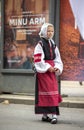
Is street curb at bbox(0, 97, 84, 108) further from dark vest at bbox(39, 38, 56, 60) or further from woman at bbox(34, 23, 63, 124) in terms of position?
dark vest at bbox(39, 38, 56, 60)

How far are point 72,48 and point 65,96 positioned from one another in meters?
1.28

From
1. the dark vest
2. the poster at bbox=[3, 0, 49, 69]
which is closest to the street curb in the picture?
the poster at bbox=[3, 0, 49, 69]

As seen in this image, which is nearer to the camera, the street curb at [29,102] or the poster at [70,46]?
the street curb at [29,102]

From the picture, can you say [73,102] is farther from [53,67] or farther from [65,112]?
[53,67]

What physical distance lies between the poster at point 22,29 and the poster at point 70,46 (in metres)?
0.51

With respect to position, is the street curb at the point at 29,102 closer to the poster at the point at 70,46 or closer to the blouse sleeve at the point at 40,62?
the poster at the point at 70,46

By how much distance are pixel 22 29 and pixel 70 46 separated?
1.34 m

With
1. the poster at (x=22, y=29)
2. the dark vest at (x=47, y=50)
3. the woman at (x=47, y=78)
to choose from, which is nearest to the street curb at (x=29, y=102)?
the poster at (x=22, y=29)

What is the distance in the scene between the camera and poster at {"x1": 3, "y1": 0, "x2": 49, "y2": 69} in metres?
10.5

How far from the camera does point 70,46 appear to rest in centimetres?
1002

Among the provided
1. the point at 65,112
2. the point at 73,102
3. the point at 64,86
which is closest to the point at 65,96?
the point at 73,102

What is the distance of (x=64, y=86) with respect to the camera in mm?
13039

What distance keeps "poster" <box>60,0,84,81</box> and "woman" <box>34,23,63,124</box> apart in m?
2.27

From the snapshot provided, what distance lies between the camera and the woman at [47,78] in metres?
7.64
